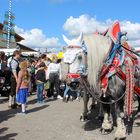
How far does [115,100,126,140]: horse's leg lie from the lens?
677 centimetres

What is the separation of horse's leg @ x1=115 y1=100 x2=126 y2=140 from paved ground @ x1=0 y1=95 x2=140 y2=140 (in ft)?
0.83

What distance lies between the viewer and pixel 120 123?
22.8 ft

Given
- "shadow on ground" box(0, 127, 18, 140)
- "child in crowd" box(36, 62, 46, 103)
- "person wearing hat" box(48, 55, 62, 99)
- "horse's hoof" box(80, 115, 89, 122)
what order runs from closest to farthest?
"shadow on ground" box(0, 127, 18, 140)
"horse's hoof" box(80, 115, 89, 122)
"child in crowd" box(36, 62, 46, 103)
"person wearing hat" box(48, 55, 62, 99)

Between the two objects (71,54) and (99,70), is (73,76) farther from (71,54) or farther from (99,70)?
(99,70)

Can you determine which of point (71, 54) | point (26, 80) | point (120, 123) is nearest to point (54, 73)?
point (26, 80)

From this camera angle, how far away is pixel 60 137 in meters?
7.14

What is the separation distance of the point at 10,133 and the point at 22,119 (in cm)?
177

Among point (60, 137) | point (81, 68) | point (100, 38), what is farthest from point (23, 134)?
Answer: point (100, 38)

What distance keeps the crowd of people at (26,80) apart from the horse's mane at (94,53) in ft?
12.4

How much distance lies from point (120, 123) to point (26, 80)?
399cm

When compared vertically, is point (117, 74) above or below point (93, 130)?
above

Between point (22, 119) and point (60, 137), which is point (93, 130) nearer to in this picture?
point (60, 137)

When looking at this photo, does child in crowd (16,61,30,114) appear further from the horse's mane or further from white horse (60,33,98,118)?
the horse's mane

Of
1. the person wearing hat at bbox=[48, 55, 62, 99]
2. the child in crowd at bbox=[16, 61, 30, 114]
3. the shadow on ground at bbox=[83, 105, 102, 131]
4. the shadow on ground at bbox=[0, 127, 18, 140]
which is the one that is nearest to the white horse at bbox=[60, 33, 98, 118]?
the shadow on ground at bbox=[83, 105, 102, 131]
